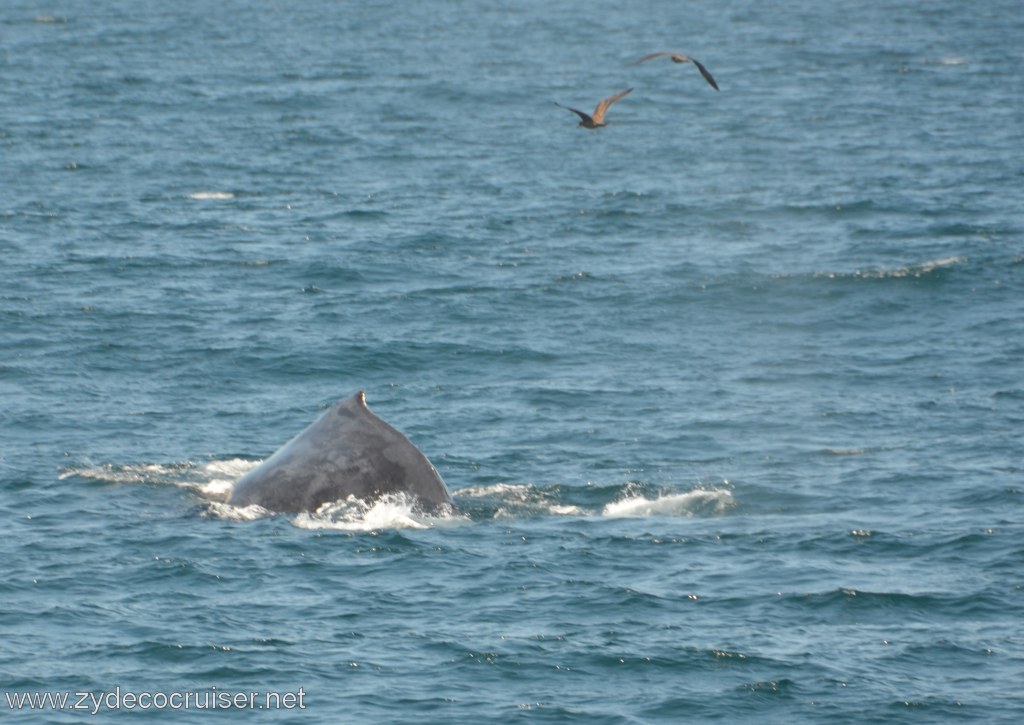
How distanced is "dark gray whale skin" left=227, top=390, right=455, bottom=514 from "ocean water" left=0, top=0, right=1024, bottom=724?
0.40 m

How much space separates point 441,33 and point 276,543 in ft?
284

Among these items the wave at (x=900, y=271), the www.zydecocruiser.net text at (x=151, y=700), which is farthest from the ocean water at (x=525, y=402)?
the wave at (x=900, y=271)

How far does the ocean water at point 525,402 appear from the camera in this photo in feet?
68.4

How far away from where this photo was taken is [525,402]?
33219 millimetres

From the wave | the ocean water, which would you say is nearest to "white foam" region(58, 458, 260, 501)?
the ocean water

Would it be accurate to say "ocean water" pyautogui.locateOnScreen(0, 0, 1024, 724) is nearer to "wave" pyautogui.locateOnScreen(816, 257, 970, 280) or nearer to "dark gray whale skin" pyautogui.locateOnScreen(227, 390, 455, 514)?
"wave" pyautogui.locateOnScreen(816, 257, 970, 280)

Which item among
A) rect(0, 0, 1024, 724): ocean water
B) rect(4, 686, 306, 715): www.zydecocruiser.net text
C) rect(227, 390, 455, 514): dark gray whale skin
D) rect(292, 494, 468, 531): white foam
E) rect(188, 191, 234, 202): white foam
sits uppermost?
rect(227, 390, 455, 514): dark gray whale skin

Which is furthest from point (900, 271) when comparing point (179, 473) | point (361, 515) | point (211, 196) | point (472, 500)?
point (361, 515)

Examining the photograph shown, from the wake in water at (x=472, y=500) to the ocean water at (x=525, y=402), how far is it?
0.07m

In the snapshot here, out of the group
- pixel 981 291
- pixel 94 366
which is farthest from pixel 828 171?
pixel 94 366

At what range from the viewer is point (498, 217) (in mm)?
51406

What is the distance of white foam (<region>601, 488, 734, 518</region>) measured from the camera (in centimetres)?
2659

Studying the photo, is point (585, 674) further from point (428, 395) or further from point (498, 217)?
point (498, 217)

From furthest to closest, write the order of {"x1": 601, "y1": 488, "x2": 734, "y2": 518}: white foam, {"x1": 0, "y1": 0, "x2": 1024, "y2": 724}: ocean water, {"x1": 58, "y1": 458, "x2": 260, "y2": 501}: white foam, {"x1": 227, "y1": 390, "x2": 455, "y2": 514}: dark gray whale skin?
1. {"x1": 58, "y1": 458, "x2": 260, "y2": 501}: white foam
2. {"x1": 601, "y1": 488, "x2": 734, "y2": 518}: white foam
3. {"x1": 227, "y1": 390, "x2": 455, "y2": 514}: dark gray whale skin
4. {"x1": 0, "y1": 0, "x2": 1024, "y2": 724}: ocean water
